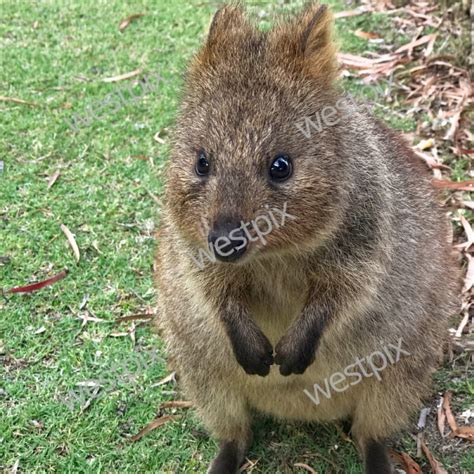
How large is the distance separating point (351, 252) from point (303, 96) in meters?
0.66

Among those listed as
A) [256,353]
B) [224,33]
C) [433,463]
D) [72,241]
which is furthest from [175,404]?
[224,33]

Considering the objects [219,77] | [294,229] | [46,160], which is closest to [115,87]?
[46,160]

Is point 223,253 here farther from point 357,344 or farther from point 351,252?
point 357,344

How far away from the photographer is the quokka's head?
8.47 feet

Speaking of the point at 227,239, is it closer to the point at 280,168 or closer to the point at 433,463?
the point at 280,168

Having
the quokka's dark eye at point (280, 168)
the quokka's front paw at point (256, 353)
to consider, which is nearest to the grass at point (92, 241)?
the quokka's front paw at point (256, 353)

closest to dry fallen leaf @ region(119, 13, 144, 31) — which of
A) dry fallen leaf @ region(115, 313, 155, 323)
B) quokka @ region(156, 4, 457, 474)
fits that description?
dry fallen leaf @ region(115, 313, 155, 323)

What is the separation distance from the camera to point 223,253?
2.51 meters

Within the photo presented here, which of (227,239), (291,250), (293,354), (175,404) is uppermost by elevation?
(227,239)

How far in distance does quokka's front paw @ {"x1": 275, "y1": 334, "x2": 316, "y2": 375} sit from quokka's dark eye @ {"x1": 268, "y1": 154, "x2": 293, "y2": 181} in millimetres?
675

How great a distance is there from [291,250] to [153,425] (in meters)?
1.37

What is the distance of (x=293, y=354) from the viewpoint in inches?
115

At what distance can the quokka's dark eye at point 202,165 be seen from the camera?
2713mm

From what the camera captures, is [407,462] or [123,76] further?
[123,76]
